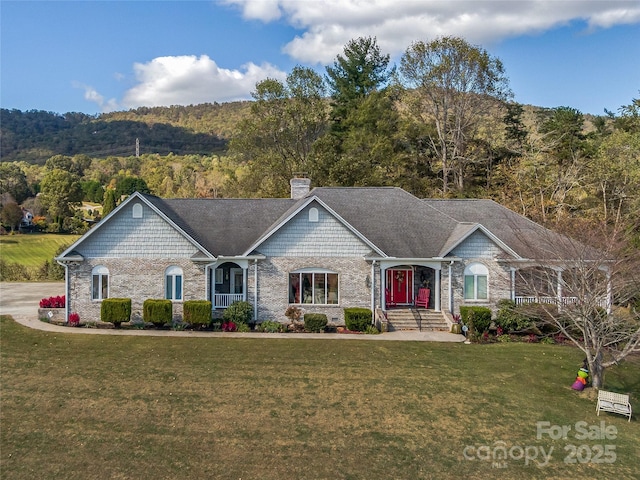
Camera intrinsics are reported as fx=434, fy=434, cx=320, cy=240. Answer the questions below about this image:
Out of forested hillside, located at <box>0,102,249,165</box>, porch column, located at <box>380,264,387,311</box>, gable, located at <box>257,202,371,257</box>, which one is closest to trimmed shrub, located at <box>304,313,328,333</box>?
gable, located at <box>257,202,371,257</box>

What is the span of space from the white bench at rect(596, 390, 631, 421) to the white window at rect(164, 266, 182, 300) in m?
16.5

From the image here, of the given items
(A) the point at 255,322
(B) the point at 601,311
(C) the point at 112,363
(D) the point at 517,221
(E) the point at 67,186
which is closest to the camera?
(B) the point at 601,311

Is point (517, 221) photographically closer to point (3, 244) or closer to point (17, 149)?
point (3, 244)

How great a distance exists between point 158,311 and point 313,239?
7632 millimetres

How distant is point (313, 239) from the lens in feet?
66.6

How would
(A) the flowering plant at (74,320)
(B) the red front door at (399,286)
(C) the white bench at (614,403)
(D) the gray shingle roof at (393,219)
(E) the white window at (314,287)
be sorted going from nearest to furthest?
(C) the white bench at (614,403), (A) the flowering plant at (74,320), (E) the white window at (314,287), (D) the gray shingle roof at (393,219), (B) the red front door at (399,286)

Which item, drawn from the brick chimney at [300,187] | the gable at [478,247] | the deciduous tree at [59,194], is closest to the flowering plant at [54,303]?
the brick chimney at [300,187]

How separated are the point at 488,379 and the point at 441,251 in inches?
305

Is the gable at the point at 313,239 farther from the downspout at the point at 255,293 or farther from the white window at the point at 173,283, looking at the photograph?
the white window at the point at 173,283

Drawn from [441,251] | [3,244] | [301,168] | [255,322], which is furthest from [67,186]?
[441,251]

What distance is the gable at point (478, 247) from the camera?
803 inches

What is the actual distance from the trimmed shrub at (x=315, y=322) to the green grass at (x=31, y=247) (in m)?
37.6

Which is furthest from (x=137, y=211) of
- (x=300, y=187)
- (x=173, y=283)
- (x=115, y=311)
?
(x=300, y=187)

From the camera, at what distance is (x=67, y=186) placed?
6650 cm
